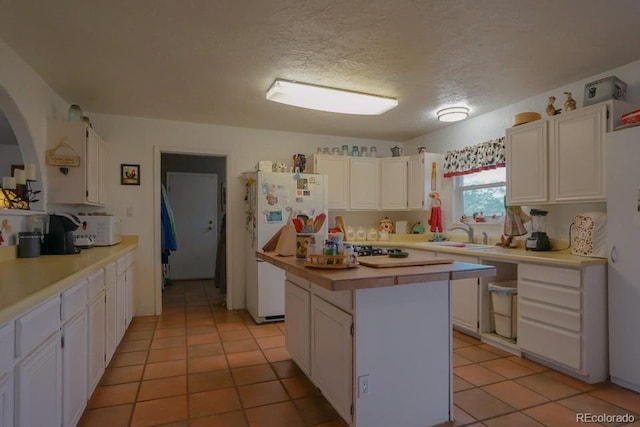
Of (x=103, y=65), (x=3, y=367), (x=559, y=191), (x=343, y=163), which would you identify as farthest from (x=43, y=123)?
(x=559, y=191)

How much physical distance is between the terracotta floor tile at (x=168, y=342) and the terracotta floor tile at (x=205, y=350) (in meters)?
0.15

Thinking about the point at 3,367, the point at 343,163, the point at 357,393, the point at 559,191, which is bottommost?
the point at 357,393

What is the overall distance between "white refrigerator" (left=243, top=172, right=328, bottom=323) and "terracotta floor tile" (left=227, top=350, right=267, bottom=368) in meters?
0.81

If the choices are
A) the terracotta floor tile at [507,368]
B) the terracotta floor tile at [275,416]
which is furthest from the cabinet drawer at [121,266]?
the terracotta floor tile at [507,368]

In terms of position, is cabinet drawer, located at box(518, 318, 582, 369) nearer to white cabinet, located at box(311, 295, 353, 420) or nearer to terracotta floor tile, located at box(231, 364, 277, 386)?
white cabinet, located at box(311, 295, 353, 420)

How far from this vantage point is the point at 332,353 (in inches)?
76.7

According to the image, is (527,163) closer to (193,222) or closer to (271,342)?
(271,342)

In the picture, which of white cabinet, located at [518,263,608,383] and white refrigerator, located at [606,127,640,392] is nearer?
white refrigerator, located at [606,127,640,392]

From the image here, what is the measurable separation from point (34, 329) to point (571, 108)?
3.59m

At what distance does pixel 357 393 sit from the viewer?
1709mm

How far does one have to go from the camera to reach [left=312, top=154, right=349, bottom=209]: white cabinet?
446cm

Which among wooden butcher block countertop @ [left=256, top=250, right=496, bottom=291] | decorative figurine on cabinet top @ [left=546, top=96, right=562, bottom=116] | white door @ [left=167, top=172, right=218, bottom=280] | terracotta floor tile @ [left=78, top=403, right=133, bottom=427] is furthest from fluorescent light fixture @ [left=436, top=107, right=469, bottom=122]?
white door @ [left=167, top=172, right=218, bottom=280]

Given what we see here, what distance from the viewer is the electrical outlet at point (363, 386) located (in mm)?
1715

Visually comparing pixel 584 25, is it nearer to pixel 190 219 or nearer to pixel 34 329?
pixel 34 329
